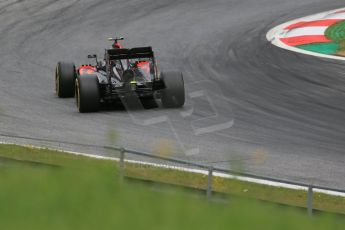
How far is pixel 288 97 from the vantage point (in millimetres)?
17234

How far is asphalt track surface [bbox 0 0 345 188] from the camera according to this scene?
44.3ft

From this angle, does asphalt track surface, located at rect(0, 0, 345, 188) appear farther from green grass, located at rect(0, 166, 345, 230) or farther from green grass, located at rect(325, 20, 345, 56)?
green grass, located at rect(0, 166, 345, 230)

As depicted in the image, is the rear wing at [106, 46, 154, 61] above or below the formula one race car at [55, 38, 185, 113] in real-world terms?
above

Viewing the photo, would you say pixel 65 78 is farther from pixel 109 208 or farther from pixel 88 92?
pixel 109 208

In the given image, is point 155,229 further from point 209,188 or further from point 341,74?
point 341,74

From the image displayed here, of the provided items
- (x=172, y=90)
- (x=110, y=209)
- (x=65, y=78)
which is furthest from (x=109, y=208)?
(x=65, y=78)

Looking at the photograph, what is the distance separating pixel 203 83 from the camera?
Result: 18984 mm

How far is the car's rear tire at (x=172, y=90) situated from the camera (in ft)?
52.3

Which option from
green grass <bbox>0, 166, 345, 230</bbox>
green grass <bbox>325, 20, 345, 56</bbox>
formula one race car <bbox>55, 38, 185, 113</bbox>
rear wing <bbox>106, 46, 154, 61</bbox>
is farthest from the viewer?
green grass <bbox>325, 20, 345, 56</bbox>

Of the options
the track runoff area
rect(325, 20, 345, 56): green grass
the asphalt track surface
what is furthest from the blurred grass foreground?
rect(325, 20, 345, 56): green grass

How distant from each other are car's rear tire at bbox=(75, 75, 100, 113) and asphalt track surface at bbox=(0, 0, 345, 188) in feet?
0.80

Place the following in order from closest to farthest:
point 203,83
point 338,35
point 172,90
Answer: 1. point 172,90
2. point 203,83
3. point 338,35

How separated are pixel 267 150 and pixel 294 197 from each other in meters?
3.60

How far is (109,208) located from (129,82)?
1296cm
